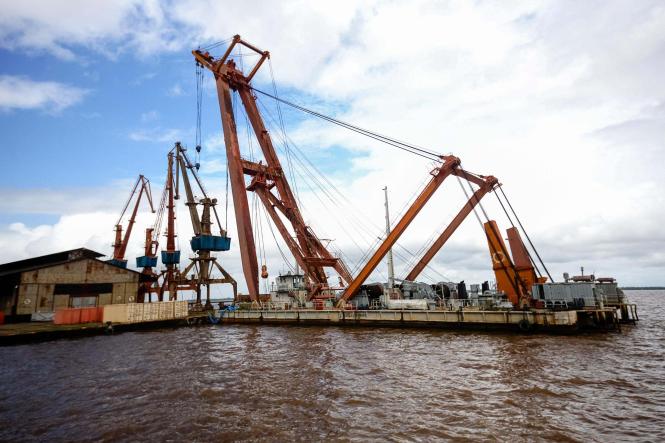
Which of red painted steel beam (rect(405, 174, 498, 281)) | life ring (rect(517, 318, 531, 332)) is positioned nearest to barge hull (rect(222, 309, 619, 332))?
life ring (rect(517, 318, 531, 332))

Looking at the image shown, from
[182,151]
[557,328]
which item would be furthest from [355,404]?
[182,151]

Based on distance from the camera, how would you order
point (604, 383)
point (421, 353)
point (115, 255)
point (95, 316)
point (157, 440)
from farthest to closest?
point (115, 255), point (95, 316), point (421, 353), point (604, 383), point (157, 440)

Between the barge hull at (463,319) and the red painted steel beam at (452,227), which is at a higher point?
the red painted steel beam at (452,227)

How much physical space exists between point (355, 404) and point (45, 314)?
122 feet

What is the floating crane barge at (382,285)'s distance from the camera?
2436 cm

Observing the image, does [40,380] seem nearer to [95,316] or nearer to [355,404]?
[355,404]

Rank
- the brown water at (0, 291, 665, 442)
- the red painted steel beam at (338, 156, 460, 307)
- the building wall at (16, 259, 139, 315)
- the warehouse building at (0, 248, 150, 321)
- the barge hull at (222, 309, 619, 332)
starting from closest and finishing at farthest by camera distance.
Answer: the brown water at (0, 291, 665, 442), the barge hull at (222, 309, 619, 332), the red painted steel beam at (338, 156, 460, 307), the warehouse building at (0, 248, 150, 321), the building wall at (16, 259, 139, 315)

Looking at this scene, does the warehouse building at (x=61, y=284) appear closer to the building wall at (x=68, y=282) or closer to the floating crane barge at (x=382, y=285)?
the building wall at (x=68, y=282)

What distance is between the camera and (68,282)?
35.9 meters

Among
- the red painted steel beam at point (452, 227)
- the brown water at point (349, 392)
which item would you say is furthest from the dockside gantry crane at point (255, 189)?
the brown water at point (349, 392)

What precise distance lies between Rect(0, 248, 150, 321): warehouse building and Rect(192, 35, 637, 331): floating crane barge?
44.0 feet

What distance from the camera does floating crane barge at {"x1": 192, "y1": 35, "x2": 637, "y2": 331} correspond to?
24.4 meters

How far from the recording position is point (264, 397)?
11703mm

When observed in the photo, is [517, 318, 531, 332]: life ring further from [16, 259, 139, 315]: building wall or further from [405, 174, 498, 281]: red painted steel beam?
[16, 259, 139, 315]: building wall
